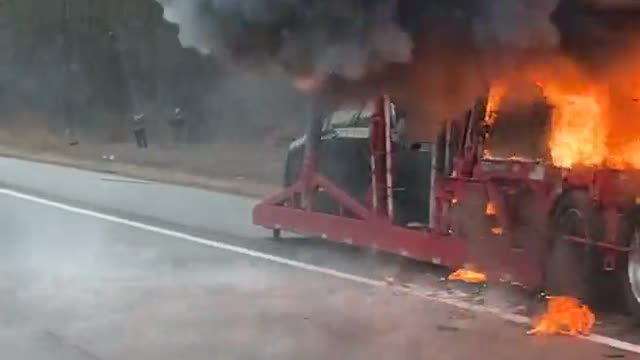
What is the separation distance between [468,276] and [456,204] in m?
0.72

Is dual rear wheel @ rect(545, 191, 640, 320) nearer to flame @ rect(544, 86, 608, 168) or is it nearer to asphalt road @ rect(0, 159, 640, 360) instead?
flame @ rect(544, 86, 608, 168)

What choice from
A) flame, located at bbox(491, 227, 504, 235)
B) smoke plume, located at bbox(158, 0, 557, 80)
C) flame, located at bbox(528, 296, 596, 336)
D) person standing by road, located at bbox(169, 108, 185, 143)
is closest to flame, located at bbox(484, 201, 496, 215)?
flame, located at bbox(491, 227, 504, 235)

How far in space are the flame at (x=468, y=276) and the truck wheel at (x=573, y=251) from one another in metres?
1.21

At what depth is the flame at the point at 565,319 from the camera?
28.9 ft

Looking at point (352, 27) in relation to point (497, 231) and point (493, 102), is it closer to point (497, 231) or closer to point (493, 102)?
point (493, 102)

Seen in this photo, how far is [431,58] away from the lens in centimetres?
921

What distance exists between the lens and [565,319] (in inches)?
358

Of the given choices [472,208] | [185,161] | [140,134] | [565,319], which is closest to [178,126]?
[140,134]

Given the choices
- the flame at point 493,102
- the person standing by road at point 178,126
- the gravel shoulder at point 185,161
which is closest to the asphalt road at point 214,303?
the flame at point 493,102

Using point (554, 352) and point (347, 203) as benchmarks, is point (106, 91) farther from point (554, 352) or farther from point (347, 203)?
point (554, 352)

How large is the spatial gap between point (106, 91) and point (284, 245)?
33.0 meters

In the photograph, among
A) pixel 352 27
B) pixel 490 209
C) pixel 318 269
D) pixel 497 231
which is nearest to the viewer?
pixel 352 27

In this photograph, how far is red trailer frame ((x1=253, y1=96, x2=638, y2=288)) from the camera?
932 cm

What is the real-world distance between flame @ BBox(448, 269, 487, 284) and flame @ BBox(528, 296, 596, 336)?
→ 139cm
